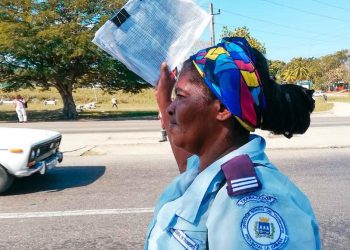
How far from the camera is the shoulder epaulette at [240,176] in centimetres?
102

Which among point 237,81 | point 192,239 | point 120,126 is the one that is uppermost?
point 237,81

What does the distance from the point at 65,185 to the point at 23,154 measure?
1.08m

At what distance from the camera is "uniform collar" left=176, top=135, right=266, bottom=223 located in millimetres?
1134

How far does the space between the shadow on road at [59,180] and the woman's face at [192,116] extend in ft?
19.9

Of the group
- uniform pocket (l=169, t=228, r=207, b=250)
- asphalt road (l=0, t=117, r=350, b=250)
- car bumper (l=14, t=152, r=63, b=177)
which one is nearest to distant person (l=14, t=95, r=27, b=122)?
asphalt road (l=0, t=117, r=350, b=250)

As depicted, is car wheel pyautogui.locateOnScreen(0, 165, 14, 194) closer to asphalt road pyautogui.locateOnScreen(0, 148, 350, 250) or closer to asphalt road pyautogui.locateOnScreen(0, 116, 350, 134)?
asphalt road pyautogui.locateOnScreen(0, 148, 350, 250)

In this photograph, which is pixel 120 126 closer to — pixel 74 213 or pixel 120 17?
pixel 74 213

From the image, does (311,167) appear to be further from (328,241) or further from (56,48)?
(56,48)

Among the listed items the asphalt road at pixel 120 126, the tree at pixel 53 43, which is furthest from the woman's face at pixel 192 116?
the tree at pixel 53 43

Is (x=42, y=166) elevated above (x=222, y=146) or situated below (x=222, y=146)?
below

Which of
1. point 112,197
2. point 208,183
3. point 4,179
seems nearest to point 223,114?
point 208,183

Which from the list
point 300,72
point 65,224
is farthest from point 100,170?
point 300,72

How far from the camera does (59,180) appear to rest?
25.7 feet

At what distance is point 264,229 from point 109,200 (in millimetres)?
5490
